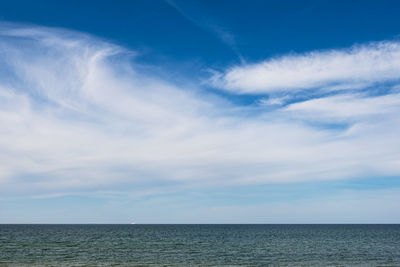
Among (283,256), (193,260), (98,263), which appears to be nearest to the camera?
(98,263)

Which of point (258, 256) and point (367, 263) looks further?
point (258, 256)

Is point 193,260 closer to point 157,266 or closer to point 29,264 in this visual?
point 157,266

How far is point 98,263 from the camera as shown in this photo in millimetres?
42844

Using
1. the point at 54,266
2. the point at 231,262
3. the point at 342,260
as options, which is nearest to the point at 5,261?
the point at 54,266

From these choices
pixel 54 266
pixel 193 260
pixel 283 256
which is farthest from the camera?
pixel 283 256

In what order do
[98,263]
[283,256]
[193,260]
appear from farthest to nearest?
1. [283,256]
2. [193,260]
3. [98,263]

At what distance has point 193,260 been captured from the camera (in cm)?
4662

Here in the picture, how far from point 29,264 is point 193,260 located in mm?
19050

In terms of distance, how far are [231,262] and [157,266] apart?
9.48 metres

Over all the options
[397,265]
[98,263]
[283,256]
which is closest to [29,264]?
[98,263]

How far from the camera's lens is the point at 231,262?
4500cm

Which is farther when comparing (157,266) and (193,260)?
(193,260)

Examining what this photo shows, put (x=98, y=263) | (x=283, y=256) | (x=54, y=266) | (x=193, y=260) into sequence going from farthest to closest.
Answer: (x=283, y=256)
(x=193, y=260)
(x=98, y=263)
(x=54, y=266)

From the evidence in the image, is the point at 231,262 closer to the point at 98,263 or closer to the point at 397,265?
the point at 98,263
